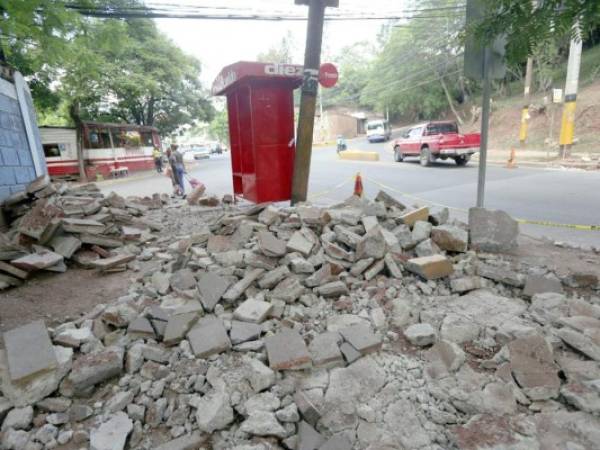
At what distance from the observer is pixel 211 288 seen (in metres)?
3.46

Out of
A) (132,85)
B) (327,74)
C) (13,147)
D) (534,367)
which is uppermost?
(132,85)

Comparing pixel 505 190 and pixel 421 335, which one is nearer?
pixel 421 335

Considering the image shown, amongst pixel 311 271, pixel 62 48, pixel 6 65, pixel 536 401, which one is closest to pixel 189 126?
pixel 6 65

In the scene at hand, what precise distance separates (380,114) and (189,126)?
116 feet

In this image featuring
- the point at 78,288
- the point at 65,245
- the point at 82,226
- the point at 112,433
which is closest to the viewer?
the point at 112,433

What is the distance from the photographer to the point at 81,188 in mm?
8023

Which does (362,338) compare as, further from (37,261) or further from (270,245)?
(37,261)

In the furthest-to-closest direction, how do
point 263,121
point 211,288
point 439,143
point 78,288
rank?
1. point 439,143
2. point 263,121
3. point 78,288
4. point 211,288

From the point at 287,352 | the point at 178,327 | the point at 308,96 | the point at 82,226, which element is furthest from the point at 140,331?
the point at 308,96

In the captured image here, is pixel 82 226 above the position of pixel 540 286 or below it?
above

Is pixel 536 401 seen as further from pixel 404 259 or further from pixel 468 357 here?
pixel 404 259

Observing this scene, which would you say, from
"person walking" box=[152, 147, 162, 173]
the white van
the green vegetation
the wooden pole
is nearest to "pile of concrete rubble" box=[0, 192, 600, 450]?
the wooden pole

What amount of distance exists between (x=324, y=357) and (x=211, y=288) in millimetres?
1382

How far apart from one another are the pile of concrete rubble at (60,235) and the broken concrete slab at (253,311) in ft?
7.80
